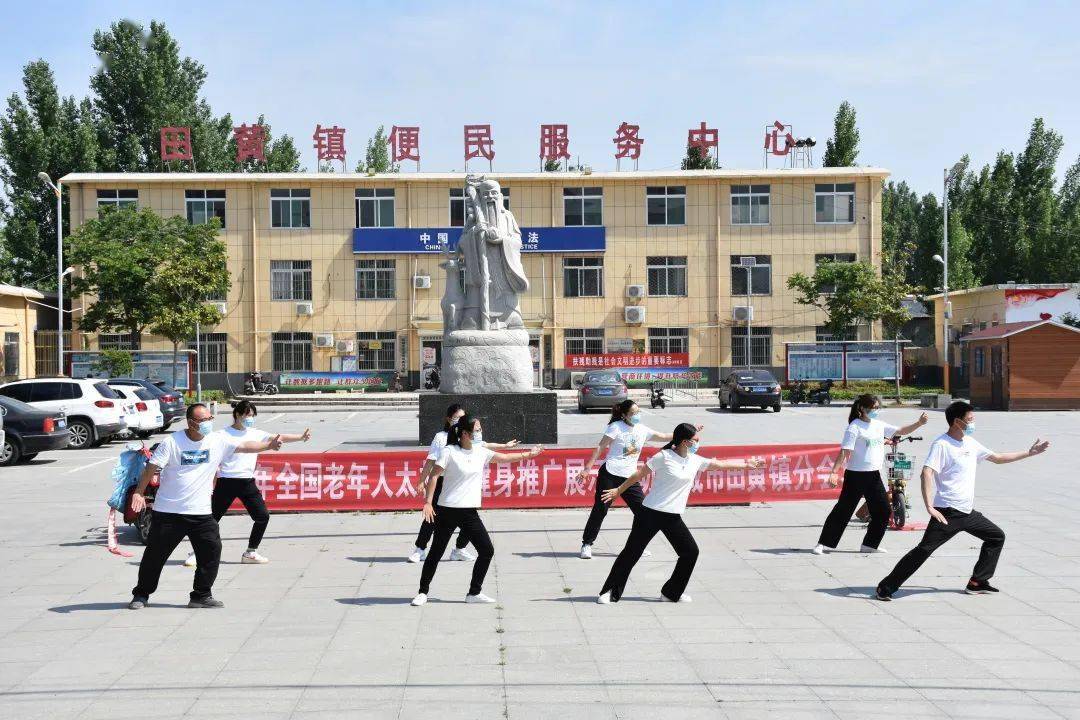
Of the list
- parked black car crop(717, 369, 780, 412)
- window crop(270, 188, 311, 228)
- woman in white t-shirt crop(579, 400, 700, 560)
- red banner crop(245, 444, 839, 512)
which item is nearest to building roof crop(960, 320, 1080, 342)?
parked black car crop(717, 369, 780, 412)

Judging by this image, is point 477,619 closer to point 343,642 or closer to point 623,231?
point 343,642

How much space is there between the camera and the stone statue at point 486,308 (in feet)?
57.1

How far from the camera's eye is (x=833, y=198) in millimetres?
45062

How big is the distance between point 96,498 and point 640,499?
8.84m

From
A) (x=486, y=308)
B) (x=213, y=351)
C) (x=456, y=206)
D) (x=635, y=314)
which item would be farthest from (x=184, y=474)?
(x=213, y=351)

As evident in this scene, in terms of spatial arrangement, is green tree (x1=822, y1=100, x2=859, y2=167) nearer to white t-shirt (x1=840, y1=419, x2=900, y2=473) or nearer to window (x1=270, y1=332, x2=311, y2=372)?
window (x1=270, y1=332, x2=311, y2=372)

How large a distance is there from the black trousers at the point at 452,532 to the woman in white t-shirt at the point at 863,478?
368 cm

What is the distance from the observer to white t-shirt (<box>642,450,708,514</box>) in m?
7.87

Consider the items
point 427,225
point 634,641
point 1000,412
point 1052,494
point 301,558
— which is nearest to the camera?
point 634,641

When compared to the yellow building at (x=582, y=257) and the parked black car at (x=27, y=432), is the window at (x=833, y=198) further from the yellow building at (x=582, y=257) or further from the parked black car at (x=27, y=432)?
the parked black car at (x=27, y=432)

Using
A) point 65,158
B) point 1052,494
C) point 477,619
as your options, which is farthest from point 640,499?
point 65,158

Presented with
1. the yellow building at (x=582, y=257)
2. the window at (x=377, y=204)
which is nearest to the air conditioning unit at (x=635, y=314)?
the yellow building at (x=582, y=257)

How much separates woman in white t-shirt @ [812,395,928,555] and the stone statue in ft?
26.3

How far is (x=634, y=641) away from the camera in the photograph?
7008mm
